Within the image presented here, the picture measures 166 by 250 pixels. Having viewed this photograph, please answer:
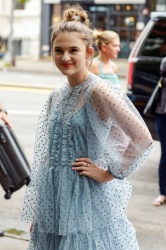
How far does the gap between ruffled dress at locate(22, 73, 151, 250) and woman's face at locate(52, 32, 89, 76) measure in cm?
11

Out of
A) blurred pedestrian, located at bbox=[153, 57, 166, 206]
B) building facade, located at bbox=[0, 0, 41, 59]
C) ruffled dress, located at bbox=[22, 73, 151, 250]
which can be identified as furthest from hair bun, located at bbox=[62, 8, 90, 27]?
building facade, located at bbox=[0, 0, 41, 59]

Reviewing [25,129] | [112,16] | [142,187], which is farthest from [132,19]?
[142,187]

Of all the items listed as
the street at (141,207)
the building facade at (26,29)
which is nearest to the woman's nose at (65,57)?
the street at (141,207)

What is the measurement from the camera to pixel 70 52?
9.52ft

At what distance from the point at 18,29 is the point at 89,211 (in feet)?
128

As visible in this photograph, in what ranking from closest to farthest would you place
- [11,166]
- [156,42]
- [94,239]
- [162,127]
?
[11,166] < [94,239] < [162,127] < [156,42]

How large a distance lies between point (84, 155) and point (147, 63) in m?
4.77

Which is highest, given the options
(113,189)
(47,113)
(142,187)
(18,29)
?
(47,113)

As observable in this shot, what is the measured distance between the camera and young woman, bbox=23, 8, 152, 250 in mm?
2885

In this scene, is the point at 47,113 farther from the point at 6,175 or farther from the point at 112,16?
the point at 112,16

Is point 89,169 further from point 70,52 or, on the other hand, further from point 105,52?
point 105,52

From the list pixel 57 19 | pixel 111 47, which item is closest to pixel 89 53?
pixel 111 47

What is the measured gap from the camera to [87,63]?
119 inches

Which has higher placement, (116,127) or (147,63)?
(116,127)
